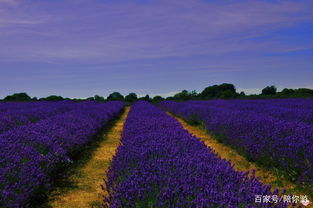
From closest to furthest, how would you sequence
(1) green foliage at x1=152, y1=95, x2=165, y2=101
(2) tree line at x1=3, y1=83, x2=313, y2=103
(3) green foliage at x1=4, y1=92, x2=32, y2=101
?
(2) tree line at x1=3, y1=83, x2=313, y2=103, (3) green foliage at x1=4, y1=92, x2=32, y2=101, (1) green foliage at x1=152, y1=95, x2=165, y2=101

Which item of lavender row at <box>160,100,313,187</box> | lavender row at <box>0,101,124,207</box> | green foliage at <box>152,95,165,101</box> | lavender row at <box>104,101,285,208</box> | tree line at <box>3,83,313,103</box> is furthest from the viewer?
green foliage at <box>152,95,165,101</box>

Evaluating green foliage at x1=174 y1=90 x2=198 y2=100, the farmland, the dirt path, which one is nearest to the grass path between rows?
the farmland

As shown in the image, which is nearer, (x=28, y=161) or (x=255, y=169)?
(x=28, y=161)

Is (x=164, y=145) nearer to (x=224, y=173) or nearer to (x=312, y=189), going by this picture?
(x=224, y=173)

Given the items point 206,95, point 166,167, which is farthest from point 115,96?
point 166,167

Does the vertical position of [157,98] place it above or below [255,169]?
above

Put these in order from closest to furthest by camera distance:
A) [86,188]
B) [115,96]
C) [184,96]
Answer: [86,188], [184,96], [115,96]

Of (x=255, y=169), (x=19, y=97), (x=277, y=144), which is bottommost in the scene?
(x=255, y=169)

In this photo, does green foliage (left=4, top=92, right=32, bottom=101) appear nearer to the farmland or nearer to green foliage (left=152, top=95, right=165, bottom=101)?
green foliage (left=152, top=95, right=165, bottom=101)

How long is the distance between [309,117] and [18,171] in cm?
749

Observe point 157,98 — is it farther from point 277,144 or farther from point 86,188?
point 86,188

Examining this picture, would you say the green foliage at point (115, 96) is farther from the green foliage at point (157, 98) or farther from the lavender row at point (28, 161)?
the lavender row at point (28, 161)

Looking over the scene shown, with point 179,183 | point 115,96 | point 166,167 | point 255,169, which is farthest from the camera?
point 115,96

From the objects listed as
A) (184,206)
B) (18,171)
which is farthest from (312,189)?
(18,171)
